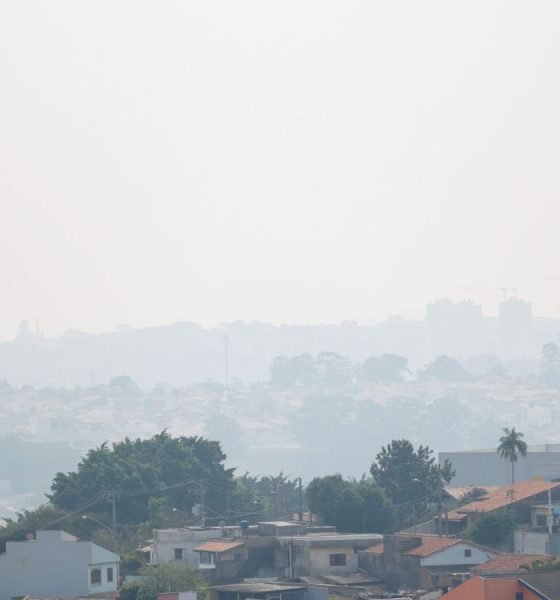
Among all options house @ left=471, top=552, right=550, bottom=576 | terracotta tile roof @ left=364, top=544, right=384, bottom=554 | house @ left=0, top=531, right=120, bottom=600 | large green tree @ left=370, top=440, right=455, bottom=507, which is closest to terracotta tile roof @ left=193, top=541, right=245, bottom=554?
house @ left=0, top=531, right=120, bottom=600

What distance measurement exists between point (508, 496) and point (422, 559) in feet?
43.3

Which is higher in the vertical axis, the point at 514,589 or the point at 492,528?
the point at 492,528

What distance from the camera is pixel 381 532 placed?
8075 centimetres

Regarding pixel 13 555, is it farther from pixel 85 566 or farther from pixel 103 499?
pixel 103 499

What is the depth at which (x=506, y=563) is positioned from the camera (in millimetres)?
61062

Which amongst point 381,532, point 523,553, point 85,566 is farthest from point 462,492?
point 85,566

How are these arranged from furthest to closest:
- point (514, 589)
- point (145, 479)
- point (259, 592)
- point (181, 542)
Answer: point (145, 479) < point (181, 542) < point (259, 592) < point (514, 589)

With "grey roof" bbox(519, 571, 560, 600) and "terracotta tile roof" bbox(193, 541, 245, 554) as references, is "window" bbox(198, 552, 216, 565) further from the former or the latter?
"grey roof" bbox(519, 571, 560, 600)

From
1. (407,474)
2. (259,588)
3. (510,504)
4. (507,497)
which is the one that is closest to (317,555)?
(259,588)

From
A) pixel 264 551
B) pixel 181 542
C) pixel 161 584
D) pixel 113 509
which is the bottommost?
pixel 161 584

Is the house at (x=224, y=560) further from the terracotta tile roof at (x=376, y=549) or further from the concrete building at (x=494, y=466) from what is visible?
the concrete building at (x=494, y=466)

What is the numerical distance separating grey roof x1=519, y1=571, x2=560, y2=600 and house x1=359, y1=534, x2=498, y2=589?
14668 mm

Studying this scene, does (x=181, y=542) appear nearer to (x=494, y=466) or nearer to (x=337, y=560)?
(x=337, y=560)

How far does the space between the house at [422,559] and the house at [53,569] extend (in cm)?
1033
